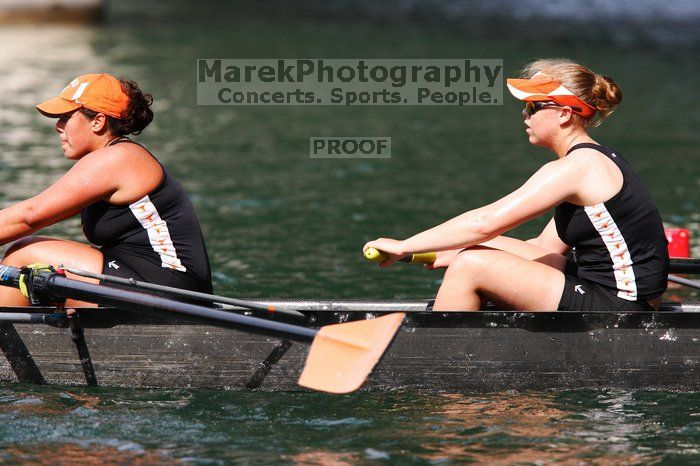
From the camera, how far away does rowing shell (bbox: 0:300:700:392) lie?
6.21m

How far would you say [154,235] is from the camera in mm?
6387

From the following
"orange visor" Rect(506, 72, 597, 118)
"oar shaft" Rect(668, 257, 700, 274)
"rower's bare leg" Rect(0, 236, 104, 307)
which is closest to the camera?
"orange visor" Rect(506, 72, 597, 118)

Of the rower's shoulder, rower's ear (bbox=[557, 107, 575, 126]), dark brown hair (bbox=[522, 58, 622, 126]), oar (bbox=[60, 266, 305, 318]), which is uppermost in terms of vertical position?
dark brown hair (bbox=[522, 58, 622, 126])

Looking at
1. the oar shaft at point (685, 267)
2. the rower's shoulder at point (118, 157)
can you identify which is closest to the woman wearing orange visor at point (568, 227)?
the oar shaft at point (685, 267)

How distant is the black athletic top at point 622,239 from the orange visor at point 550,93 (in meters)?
0.21

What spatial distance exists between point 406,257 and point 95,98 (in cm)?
190

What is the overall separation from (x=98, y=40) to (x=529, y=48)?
913 cm

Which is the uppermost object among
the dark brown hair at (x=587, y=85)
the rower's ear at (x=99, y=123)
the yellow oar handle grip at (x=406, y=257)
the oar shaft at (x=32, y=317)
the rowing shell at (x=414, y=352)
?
the dark brown hair at (x=587, y=85)

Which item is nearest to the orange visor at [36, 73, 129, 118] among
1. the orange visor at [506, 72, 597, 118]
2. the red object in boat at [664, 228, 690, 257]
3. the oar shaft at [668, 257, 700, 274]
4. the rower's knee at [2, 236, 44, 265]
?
the rower's knee at [2, 236, 44, 265]

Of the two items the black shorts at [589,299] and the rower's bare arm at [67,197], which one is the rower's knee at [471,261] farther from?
the rower's bare arm at [67,197]

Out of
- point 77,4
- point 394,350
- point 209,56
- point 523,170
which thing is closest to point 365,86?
point 209,56

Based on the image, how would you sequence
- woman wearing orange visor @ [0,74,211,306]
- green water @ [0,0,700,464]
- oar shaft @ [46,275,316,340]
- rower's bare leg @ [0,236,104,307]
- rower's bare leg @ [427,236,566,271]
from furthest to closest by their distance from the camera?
rower's bare leg @ [427,236,566,271] < rower's bare leg @ [0,236,104,307] < woman wearing orange visor @ [0,74,211,306] < oar shaft @ [46,275,316,340] < green water @ [0,0,700,464]

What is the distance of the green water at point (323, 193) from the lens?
5.79m

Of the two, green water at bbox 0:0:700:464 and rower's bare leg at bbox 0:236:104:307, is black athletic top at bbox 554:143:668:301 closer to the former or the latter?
green water at bbox 0:0:700:464
